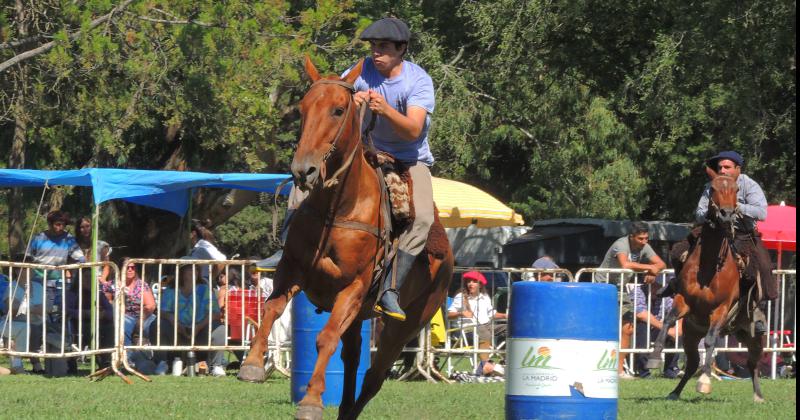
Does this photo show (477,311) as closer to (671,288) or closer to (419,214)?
(671,288)

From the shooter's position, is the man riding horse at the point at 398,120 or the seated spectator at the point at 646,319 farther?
the seated spectator at the point at 646,319

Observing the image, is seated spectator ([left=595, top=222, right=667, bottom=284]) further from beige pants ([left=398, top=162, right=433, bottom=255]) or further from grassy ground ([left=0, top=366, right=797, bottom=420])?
beige pants ([left=398, top=162, right=433, bottom=255])

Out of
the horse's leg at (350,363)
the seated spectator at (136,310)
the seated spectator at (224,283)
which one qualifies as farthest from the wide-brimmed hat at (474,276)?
the horse's leg at (350,363)

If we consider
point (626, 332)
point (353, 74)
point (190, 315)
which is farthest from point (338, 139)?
point (626, 332)

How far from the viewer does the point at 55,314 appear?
1712 cm

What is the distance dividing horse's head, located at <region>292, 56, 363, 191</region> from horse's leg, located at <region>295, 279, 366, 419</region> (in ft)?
2.55

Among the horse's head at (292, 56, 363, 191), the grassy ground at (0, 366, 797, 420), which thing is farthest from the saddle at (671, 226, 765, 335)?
the horse's head at (292, 56, 363, 191)

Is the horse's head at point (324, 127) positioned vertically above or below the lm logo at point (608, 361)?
above

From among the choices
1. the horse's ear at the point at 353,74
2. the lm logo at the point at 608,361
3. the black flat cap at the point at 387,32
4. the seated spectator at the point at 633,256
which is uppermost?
the black flat cap at the point at 387,32

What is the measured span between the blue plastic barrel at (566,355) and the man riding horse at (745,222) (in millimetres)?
5442

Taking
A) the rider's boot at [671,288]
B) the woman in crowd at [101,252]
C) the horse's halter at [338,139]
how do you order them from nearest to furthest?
1. the horse's halter at [338,139]
2. the rider's boot at [671,288]
3. the woman in crowd at [101,252]

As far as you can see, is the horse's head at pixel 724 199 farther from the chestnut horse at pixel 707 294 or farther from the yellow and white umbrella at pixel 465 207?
the yellow and white umbrella at pixel 465 207

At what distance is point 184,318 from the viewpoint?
1759 cm

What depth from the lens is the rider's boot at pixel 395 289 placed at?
342 inches
